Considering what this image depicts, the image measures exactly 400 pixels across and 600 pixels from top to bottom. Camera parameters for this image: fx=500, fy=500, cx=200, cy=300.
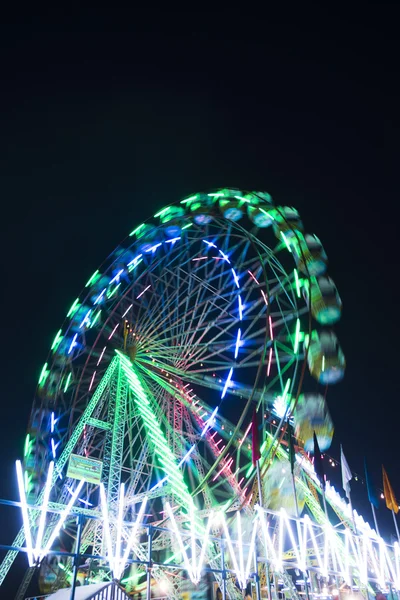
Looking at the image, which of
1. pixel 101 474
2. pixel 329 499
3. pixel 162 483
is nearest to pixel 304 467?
pixel 329 499

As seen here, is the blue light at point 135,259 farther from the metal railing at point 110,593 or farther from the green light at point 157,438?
the metal railing at point 110,593

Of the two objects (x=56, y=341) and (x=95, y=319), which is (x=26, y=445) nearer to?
(x=56, y=341)

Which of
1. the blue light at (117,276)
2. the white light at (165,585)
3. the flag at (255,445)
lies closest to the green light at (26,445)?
the blue light at (117,276)

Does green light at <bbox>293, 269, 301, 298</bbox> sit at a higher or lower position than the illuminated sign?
higher

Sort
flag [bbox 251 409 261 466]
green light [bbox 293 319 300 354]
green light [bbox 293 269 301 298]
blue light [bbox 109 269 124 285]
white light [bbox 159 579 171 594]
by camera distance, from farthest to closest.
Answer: blue light [bbox 109 269 124 285], white light [bbox 159 579 171 594], green light [bbox 293 269 301 298], flag [bbox 251 409 261 466], green light [bbox 293 319 300 354]

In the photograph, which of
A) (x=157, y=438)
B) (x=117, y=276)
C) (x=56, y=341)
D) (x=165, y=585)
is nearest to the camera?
(x=157, y=438)

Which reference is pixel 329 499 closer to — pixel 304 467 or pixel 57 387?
pixel 304 467

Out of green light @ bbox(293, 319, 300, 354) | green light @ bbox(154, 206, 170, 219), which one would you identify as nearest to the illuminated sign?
green light @ bbox(293, 319, 300, 354)

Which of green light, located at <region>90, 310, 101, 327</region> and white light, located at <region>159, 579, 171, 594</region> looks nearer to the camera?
white light, located at <region>159, 579, 171, 594</region>

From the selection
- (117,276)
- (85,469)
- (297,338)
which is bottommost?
(85,469)

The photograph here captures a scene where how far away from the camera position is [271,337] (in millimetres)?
15758

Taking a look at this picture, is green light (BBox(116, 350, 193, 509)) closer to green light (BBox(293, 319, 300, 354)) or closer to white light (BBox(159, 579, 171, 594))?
white light (BBox(159, 579, 171, 594))

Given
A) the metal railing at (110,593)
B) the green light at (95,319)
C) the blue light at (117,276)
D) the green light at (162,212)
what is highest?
the green light at (162,212)

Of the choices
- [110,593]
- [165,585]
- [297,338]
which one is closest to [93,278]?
[297,338]
